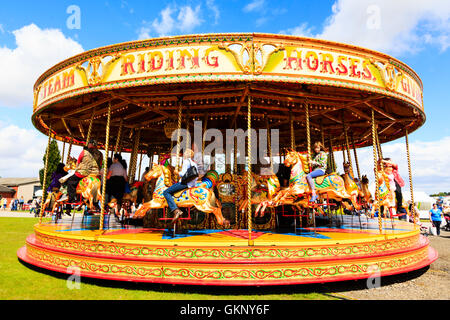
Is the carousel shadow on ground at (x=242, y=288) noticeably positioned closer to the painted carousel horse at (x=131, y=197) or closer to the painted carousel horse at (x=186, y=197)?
the painted carousel horse at (x=186, y=197)

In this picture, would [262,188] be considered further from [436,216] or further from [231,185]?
[436,216]

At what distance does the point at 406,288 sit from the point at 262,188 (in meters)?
3.82

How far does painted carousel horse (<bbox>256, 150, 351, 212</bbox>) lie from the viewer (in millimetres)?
6809

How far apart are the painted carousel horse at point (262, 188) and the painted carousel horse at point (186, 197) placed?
1271 millimetres

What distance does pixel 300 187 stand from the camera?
22.2ft

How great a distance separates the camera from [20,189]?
50.1 meters

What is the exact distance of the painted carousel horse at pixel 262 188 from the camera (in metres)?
7.30

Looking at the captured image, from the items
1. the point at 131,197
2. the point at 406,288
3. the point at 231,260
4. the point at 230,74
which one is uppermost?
the point at 230,74

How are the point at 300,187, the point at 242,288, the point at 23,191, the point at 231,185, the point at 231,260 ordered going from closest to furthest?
the point at 231,260, the point at 242,288, the point at 300,187, the point at 231,185, the point at 23,191

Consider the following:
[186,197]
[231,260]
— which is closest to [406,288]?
[231,260]

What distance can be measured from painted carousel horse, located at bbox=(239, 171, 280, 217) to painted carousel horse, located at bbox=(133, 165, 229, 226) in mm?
1271

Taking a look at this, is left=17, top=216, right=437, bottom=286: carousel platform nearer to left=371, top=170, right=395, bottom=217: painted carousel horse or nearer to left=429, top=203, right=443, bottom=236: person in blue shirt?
left=371, top=170, right=395, bottom=217: painted carousel horse

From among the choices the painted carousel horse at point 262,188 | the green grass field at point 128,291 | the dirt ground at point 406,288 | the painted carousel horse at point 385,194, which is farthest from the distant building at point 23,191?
the dirt ground at point 406,288
